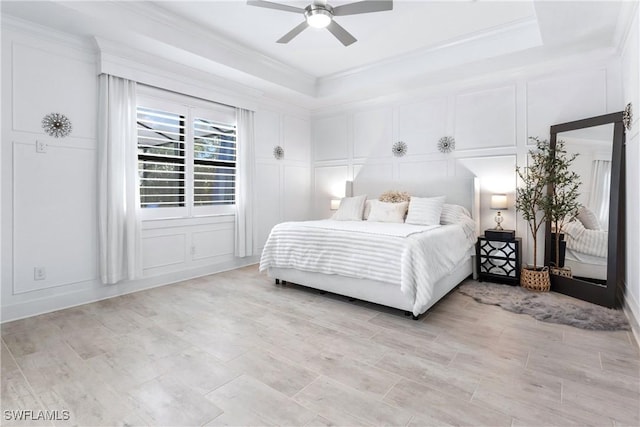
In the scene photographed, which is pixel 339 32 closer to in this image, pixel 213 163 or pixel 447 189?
pixel 213 163

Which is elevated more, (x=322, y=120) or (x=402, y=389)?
(x=322, y=120)

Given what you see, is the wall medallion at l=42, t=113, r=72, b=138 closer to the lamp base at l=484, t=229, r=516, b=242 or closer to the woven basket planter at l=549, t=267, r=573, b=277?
the lamp base at l=484, t=229, r=516, b=242

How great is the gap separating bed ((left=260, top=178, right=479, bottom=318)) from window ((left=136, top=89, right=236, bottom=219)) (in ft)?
4.59

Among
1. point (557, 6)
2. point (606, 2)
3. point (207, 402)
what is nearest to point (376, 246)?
point (207, 402)

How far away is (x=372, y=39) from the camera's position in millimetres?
4043

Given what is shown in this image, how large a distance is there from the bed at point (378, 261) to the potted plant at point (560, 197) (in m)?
0.88

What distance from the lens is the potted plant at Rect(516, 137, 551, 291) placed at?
3.79 m

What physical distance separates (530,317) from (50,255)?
4670 mm

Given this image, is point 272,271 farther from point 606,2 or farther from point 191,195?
point 606,2

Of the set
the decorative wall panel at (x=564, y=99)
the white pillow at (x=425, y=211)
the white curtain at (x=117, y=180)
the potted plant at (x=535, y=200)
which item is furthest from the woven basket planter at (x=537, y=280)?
the white curtain at (x=117, y=180)

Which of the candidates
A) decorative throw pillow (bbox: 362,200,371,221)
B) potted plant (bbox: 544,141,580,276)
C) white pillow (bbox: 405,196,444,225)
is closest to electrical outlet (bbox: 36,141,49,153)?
decorative throw pillow (bbox: 362,200,371,221)

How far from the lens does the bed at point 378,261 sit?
285 cm

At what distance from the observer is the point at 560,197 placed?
372 centimetres

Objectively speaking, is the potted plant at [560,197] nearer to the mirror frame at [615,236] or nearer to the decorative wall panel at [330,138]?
the mirror frame at [615,236]
